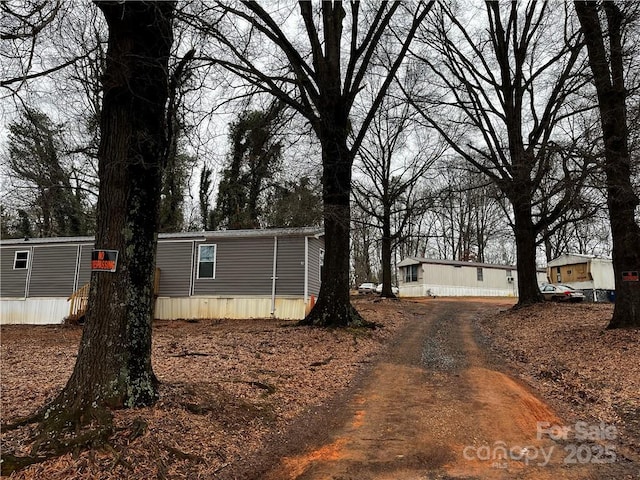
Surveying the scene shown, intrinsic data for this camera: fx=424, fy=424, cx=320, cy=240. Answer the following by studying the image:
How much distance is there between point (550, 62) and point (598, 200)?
22.3 feet

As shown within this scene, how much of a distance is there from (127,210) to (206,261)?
42.0 feet

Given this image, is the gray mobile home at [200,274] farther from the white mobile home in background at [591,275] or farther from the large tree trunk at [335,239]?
the white mobile home in background at [591,275]

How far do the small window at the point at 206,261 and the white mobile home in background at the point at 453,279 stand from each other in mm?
21552

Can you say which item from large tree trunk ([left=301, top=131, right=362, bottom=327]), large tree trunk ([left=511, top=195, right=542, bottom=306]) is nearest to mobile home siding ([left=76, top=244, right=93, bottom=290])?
large tree trunk ([left=301, top=131, right=362, bottom=327])

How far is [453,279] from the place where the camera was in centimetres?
3553

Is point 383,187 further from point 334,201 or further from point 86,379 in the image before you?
point 86,379

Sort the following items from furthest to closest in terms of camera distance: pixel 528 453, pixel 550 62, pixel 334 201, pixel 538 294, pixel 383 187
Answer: pixel 383 187
pixel 538 294
pixel 550 62
pixel 334 201
pixel 528 453

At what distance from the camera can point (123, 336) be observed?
442 centimetres

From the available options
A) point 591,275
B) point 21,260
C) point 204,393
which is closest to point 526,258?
point 591,275

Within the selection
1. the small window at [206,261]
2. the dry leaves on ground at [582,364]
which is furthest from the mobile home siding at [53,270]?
the dry leaves on ground at [582,364]

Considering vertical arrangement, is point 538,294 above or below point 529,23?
below

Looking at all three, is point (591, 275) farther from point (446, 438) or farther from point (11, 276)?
point (11, 276)

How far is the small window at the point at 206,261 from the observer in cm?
1699

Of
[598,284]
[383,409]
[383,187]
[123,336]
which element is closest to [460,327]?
[383,409]
